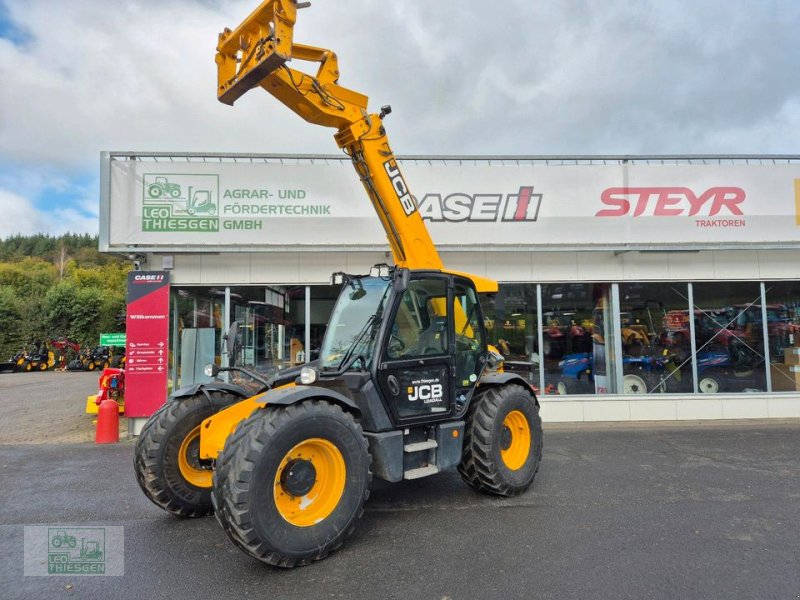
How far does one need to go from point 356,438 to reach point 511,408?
7.06 ft

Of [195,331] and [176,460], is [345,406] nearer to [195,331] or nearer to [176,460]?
[176,460]

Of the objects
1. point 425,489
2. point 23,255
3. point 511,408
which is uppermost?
point 23,255

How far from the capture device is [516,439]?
19.0 ft

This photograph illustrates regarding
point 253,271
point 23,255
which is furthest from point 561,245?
point 23,255

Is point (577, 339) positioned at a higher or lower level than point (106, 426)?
higher

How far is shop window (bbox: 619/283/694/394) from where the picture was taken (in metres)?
10.5

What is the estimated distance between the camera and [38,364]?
28.3m

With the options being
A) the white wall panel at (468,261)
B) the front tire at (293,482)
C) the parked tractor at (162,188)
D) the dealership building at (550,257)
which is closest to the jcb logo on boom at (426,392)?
the front tire at (293,482)

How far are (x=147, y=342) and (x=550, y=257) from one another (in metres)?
7.83

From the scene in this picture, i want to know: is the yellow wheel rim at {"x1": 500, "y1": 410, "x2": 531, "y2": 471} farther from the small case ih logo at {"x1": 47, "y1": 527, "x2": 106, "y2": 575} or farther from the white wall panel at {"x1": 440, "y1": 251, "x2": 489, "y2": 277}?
the white wall panel at {"x1": 440, "y1": 251, "x2": 489, "y2": 277}

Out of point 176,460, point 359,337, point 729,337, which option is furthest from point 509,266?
point 176,460

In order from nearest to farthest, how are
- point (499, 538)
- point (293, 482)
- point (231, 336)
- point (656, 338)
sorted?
point (293, 482), point (499, 538), point (231, 336), point (656, 338)

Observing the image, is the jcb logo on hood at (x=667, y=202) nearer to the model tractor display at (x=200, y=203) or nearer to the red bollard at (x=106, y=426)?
the model tractor display at (x=200, y=203)

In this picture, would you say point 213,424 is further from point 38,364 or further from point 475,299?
point 38,364
